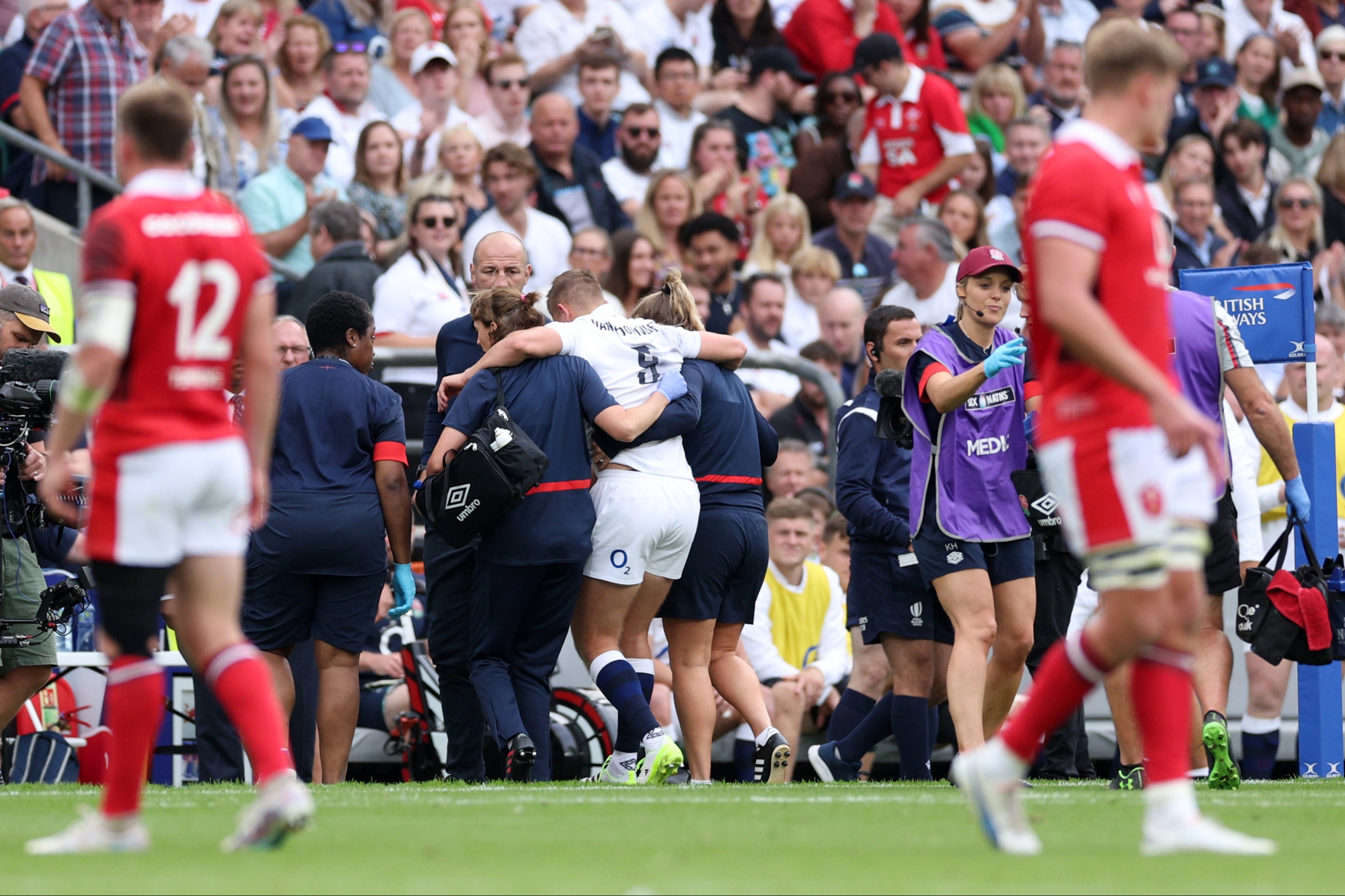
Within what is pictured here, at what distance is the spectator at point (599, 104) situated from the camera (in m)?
15.2

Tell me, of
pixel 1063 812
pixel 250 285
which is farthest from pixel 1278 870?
pixel 250 285

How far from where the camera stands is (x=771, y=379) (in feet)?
44.9

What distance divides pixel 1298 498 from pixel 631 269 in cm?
545

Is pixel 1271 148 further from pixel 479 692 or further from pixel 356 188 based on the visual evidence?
pixel 479 692

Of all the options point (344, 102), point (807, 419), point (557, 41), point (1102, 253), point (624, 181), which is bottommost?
point (1102, 253)

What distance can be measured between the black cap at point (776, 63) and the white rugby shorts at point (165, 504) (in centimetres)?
1236

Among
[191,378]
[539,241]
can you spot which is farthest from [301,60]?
[191,378]

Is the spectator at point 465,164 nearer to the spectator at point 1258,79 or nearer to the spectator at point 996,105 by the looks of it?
the spectator at point 996,105

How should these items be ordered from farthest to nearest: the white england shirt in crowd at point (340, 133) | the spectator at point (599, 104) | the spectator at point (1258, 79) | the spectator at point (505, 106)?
the spectator at point (1258, 79) < the spectator at point (599, 104) < the spectator at point (505, 106) < the white england shirt in crowd at point (340, 133)

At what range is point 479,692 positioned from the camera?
851 centimetres

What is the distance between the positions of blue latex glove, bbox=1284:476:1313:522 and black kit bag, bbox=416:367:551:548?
3270mm

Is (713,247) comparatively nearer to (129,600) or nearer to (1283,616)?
(1283,616)

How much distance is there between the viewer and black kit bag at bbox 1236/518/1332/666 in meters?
8.32

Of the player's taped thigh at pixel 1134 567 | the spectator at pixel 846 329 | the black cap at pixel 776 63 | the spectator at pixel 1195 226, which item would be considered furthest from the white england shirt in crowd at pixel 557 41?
the player's taped thigh at pixel 1134 567
